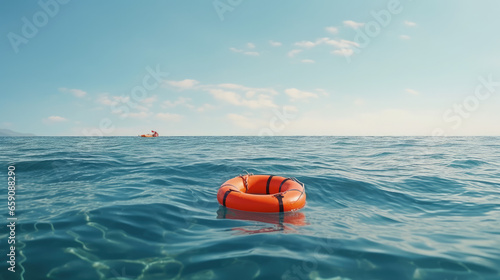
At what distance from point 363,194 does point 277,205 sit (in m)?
3.70

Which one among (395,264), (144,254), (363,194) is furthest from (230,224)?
Answer: (363,194)

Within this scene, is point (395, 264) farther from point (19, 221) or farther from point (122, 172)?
point (122, 172)

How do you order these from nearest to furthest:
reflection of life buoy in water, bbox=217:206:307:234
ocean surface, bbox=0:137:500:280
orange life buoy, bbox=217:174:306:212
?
1. ocean surface, bbox=0:137:500:280
2. reflection of life buoy in water, bbox=217:206:307:234
3. orange life buoy, bbox=217:174:306:212

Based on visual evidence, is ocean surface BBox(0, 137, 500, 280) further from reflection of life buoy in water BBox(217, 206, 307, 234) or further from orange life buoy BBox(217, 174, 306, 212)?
orange life buoy BBox(217, 174, 306, 212)

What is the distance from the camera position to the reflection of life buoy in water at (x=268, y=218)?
5047 millimetres

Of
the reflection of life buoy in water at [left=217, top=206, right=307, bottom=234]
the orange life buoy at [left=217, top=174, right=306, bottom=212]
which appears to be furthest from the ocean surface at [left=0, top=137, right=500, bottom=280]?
the orange life buoy at [left=217, top=174, right=306, bottom=212]

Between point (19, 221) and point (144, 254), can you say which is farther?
point (19, 221)

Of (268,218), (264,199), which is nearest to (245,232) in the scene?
(268,218)

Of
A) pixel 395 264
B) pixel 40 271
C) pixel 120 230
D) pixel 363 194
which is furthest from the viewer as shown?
pixel 363 194

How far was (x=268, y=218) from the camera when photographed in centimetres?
579

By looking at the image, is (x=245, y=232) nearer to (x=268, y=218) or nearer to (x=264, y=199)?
(x=268, y=218)

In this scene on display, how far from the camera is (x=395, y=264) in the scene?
373 cm

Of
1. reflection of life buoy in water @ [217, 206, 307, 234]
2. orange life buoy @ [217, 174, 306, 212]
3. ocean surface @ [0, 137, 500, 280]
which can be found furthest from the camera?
orange life buoy @ [217, 174, 306, 212]

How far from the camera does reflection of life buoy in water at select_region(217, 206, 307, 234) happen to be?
16.6ft
